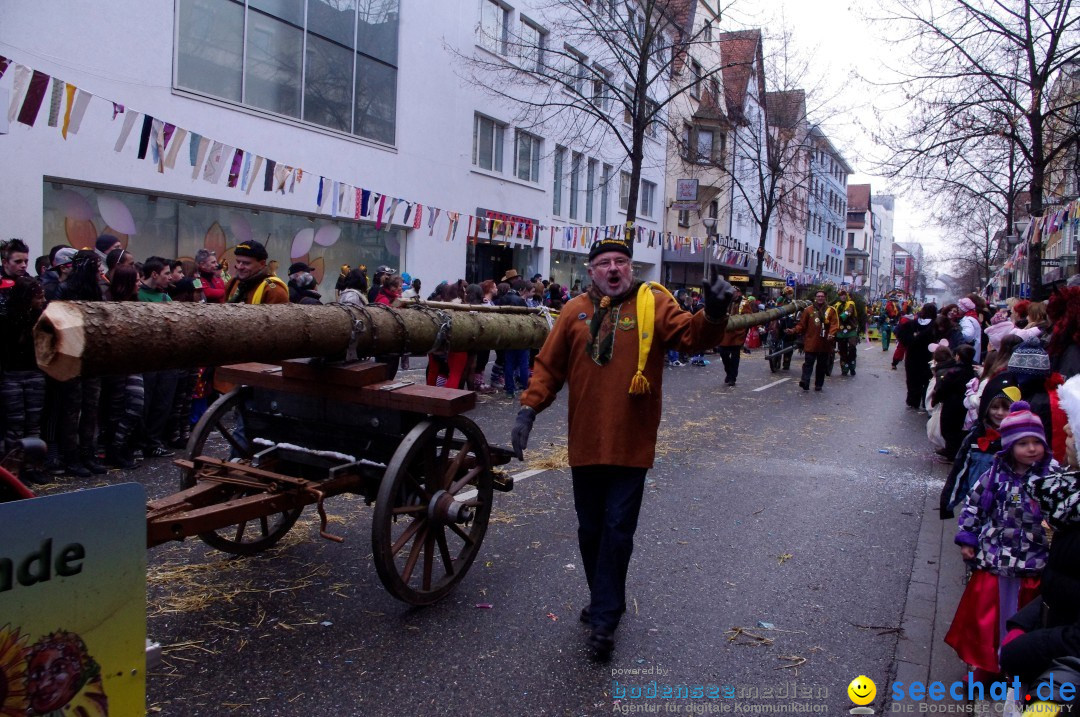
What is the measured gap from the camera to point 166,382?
7.32m

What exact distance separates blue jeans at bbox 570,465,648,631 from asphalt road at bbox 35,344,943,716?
0.77 feet

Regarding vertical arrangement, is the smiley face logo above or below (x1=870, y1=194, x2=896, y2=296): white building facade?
below

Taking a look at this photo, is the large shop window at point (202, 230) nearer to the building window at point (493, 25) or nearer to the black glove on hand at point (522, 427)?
the building window at point (493, 25)

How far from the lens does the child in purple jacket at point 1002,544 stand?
3.54m

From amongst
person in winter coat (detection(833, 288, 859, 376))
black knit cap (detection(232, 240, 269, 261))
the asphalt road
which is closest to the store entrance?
person in winter coat (detection(833, 288, 859, 376))

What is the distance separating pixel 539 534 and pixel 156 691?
2.70 m

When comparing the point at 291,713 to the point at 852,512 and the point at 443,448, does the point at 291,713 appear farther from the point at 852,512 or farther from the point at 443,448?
the point at 852,512

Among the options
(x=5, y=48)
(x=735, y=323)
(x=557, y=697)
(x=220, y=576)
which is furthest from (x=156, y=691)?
(x=5, y=48)

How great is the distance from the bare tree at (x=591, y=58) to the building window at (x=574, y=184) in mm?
489

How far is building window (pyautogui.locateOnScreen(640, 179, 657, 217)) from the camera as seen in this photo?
31663mm

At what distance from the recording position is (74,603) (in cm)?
199

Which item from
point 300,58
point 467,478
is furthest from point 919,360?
point 300,58

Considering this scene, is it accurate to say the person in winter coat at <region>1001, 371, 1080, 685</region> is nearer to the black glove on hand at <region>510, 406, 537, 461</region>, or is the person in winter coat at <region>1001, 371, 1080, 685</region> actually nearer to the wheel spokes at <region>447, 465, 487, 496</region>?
the black glove on hand at <region>510, 406, 537, 461</region>

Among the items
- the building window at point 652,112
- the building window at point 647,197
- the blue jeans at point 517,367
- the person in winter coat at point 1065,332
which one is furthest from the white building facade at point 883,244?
the person in winter coat at point 1065,332
